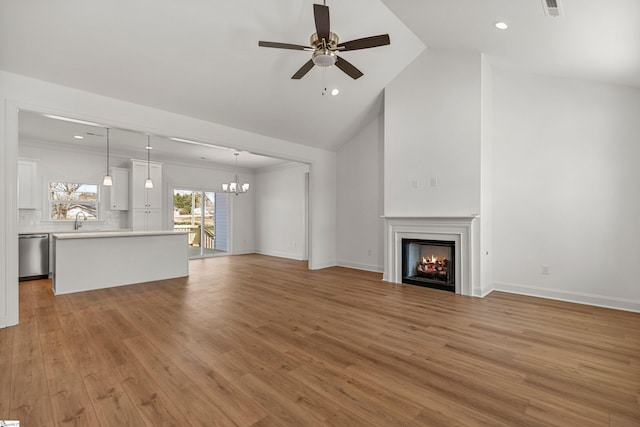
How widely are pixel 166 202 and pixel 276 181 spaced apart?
127 inches

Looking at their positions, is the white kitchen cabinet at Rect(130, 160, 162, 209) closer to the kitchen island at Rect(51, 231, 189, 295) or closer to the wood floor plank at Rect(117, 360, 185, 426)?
the kitchen island at Rect(51, 231, 189, 295)

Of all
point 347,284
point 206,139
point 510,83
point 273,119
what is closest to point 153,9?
point 206,139

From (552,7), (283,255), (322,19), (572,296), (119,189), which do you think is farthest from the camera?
(283,255)

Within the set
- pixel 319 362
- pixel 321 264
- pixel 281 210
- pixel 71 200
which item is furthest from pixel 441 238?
pixel 71 200

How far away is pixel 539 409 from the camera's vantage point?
1856mm

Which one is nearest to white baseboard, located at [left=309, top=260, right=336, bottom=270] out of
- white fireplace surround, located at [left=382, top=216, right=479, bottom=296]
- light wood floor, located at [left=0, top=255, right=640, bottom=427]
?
white fireplace surround, located at [left=382, top=216, right=479, bottom=296]

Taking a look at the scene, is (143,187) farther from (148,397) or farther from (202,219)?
(148,397)

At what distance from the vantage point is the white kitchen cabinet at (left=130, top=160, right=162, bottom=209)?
7.20m

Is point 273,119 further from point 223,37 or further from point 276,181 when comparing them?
point 276,181

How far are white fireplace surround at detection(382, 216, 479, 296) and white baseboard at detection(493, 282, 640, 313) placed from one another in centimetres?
63

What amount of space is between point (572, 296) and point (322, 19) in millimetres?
4788

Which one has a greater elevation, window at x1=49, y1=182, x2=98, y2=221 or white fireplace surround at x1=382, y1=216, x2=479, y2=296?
window at x1=49, y1=182, x2=98, y2=221

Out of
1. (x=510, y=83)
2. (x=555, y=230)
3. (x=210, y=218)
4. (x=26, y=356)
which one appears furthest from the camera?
(x=210, y=218)

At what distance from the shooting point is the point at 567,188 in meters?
4.17
